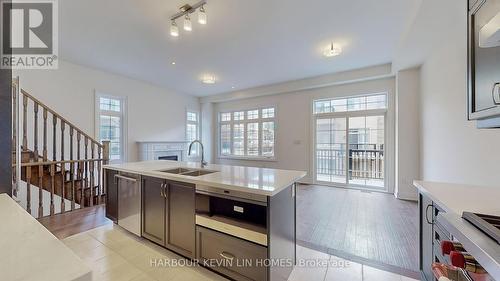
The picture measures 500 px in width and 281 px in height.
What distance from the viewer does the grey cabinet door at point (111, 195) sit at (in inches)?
104

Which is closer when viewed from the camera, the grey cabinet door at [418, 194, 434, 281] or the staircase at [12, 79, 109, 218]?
the grey cabinet door at [418, 194, 434, 281]

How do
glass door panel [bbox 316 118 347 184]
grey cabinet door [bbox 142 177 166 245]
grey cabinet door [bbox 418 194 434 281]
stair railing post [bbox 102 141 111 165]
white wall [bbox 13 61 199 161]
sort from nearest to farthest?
grey cabinet door [bbox 418 194 434 281] < grey cabinet door [bbox 142 177 166 245] < stair railing post [bbox 102 141 111 165] < white wall [bbox 13 61 199 161] < glass door panel [bbox 316 118 347 184]

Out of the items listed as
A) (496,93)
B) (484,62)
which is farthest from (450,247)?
(484,62)

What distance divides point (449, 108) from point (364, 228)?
6.48 feet

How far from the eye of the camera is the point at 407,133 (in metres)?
4.15

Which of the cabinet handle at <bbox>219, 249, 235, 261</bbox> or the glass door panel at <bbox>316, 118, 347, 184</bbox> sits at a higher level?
the glass door panel at <bbox>316, 118, 347, 184</bbox>

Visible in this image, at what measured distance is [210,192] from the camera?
177 cm

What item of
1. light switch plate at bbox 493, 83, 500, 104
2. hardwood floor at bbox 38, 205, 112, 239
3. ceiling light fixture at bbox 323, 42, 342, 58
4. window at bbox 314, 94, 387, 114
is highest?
ceiling light fixture at bbox 323, 42, 342, 58

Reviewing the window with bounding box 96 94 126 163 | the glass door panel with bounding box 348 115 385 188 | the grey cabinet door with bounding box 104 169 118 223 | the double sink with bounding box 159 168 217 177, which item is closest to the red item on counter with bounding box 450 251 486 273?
the double sink with bounding box 159 168 217 177

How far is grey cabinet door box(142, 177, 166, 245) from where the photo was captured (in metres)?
2.13

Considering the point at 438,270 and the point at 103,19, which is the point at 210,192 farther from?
the point at 103,19

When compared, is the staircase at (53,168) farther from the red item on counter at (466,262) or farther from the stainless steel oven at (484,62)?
the stainless steel oven at (484,62)

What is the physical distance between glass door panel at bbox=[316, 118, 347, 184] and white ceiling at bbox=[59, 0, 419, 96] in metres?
1.38

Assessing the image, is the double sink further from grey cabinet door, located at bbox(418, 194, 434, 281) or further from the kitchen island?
grey cabinet door, located at bbox(418, 194, 434, 281)
